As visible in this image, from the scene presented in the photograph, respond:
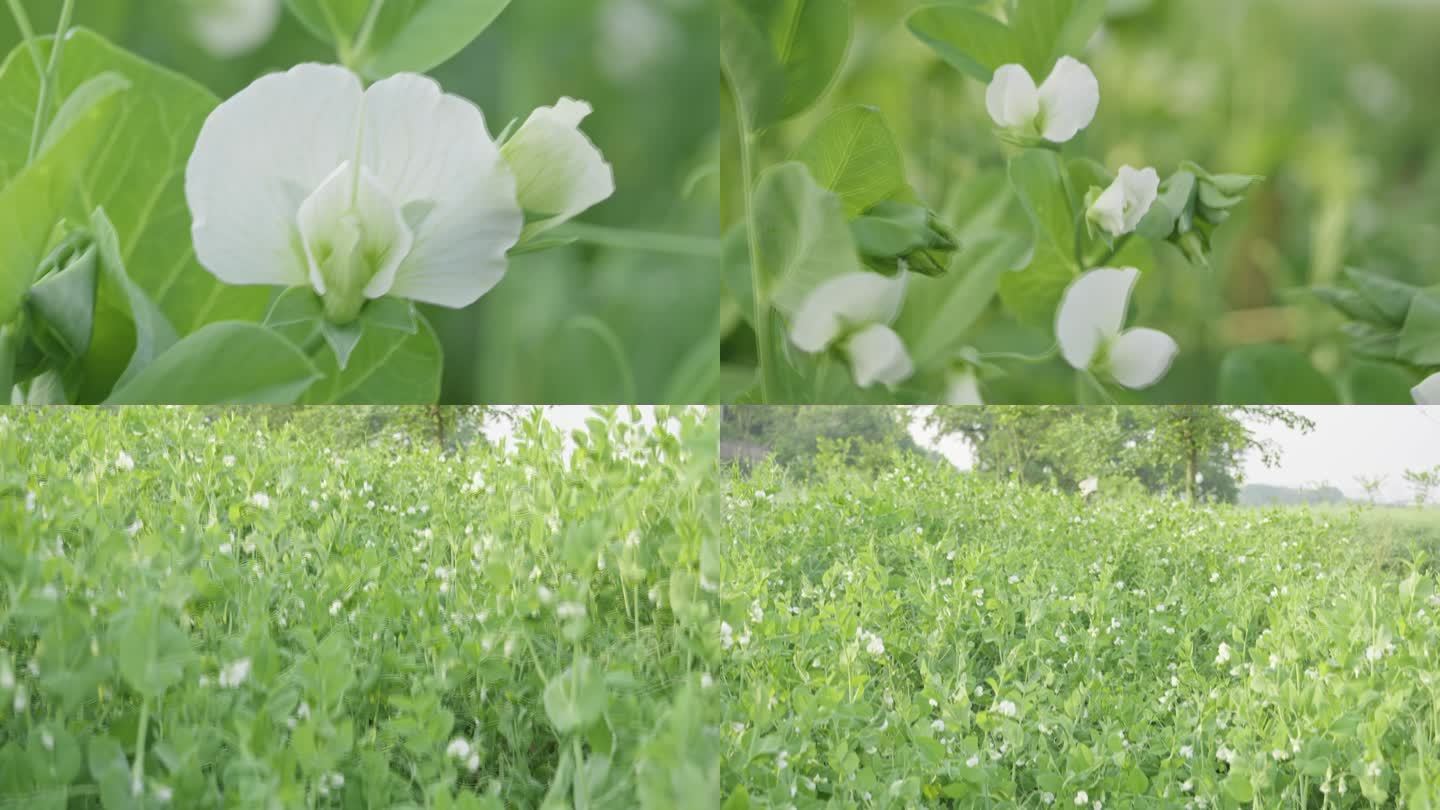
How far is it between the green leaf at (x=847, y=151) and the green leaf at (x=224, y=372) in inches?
19.2

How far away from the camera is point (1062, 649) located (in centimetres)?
117

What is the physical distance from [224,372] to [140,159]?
0.62 ft

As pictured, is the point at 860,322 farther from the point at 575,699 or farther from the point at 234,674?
the point at 234,674

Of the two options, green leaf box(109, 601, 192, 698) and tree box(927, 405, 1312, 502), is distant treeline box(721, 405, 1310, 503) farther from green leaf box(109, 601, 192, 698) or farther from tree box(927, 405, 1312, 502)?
green leaf box(109, 601, 192, 698)

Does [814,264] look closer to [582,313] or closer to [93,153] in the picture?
[582,313]

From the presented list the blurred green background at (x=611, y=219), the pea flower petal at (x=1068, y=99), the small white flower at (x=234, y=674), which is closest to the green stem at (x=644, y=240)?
the blurred green background at (x=611, y=219)

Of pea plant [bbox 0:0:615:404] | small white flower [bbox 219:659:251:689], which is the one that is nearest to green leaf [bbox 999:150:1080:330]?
pea plant [bbox 0:0:615:404]

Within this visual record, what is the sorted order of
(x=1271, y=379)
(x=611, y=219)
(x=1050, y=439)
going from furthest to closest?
(x=1050, y=439) → (x=1271, y=379) → (x=611, y=219)

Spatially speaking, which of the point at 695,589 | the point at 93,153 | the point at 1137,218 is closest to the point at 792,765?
the point at 695,589

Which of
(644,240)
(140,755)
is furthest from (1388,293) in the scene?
(140,755)

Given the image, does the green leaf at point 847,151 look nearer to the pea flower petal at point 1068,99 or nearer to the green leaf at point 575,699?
the pea flower petal at point 1068,99

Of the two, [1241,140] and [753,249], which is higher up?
[1241,140]

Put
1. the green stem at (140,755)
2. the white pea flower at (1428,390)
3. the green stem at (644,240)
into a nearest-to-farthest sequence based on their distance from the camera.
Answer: the green stem at (140,755) → the green stem at (644,240) → the white pea flower at (1428,390)

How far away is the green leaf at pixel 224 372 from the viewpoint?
84cm
